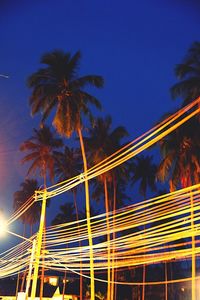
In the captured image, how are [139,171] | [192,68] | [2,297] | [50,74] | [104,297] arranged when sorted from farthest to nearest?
1. [2,297]
2. [104,297]
3. [139,171]
4. [50,74]
5. [192,68]

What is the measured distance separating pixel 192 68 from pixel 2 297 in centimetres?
3853

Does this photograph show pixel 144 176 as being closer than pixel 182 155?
No

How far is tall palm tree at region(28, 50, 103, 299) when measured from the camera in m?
24.6

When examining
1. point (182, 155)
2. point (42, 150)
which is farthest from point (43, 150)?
point (182, 155)

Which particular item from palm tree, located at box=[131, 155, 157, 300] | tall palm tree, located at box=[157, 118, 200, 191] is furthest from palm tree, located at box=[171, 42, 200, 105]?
palm tree, located at box=[131, 155, 157, 300]

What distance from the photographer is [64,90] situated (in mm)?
24703

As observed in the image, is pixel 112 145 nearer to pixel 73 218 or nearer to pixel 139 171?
pixel 139 171

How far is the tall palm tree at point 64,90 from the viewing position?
24.6 metres

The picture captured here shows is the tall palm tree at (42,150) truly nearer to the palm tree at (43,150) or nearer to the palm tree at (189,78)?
the palm tree at (43,150)

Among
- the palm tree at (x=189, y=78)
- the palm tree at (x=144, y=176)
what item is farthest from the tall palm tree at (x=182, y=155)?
the palm tree at (x=144, y=176)

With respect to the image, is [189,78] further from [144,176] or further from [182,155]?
[144,176]

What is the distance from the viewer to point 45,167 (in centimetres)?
3588

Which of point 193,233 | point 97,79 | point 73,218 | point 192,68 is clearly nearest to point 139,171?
point 73,218

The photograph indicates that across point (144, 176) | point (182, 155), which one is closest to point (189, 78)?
point (182, 155)
